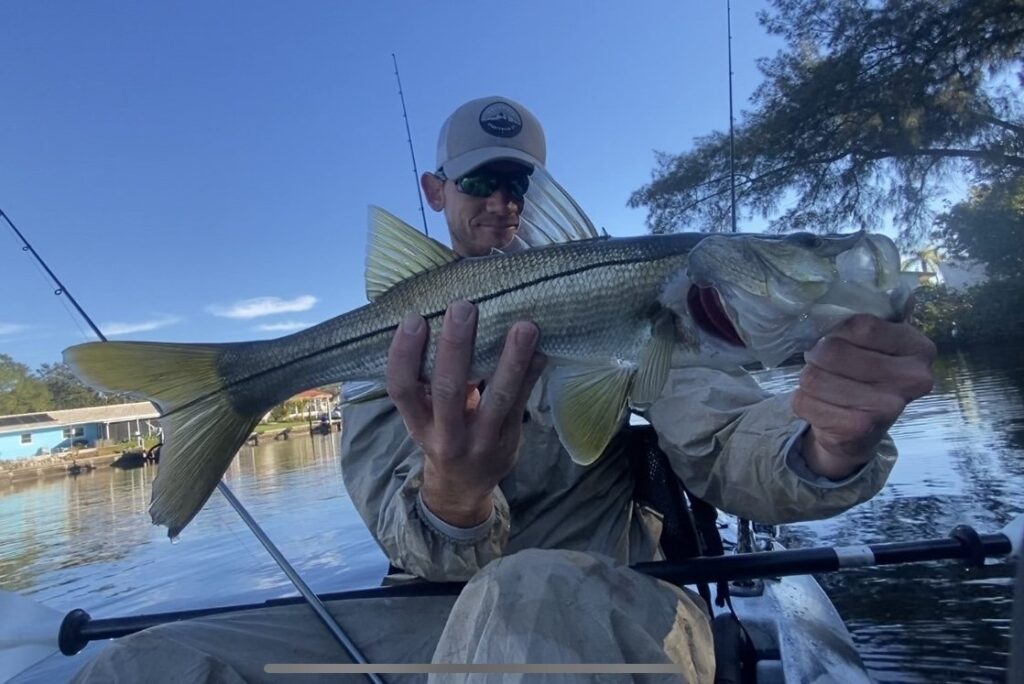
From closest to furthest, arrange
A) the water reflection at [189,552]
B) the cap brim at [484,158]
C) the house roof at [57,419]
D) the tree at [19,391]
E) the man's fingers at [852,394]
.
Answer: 1. the man's fingers at [852,394]
2. the cap brim at [484,158]
3. the water reflection at [189,552]
4. the house roof at [57,419]
5. the tree at [19,391]

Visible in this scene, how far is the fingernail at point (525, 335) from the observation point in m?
1.72

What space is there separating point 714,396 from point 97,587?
9753 millimetres

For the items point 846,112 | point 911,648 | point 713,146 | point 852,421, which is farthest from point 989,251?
point 852,421

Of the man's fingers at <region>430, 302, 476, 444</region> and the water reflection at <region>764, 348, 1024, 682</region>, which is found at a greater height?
the man's fingers at <region>430, 302, 476, 444</region>

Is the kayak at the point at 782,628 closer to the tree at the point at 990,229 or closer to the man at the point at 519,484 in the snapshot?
the man at the point at 519,484

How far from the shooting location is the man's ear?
10.6 feet

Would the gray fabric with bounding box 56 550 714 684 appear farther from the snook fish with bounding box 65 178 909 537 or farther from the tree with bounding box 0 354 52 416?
the tree with bounding box 0 354 52 416

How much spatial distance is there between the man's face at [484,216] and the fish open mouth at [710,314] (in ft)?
4.25

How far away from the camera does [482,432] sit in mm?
1839

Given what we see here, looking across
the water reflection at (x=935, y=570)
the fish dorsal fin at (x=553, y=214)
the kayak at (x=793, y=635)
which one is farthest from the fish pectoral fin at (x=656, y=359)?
the water reflection at (x=935, y=570)

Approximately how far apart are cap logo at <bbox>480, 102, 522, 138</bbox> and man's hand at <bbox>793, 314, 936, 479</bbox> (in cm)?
166

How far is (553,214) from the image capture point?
1.94 meters

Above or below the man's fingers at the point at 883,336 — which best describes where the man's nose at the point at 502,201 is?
above

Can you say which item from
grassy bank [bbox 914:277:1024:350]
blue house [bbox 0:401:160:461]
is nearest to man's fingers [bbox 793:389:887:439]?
grassy bank [bbox 914:277:1024:350]
